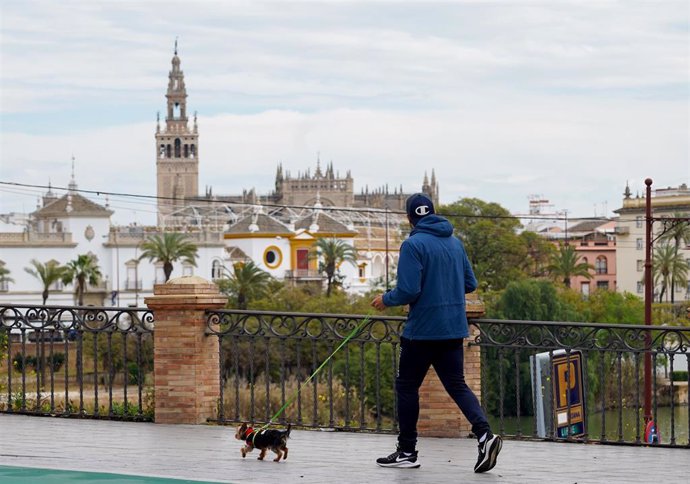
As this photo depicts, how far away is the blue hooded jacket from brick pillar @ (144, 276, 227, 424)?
3.27 metres

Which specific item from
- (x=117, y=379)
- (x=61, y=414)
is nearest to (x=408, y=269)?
(x=61, y=414)

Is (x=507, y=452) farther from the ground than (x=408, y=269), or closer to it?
closer to it

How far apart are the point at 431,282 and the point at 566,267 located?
8926cm

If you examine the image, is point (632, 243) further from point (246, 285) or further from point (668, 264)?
point (246, 285)

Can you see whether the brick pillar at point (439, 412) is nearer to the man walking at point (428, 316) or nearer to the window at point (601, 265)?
the man walking at point (428, 316)

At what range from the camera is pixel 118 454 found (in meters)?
10.1

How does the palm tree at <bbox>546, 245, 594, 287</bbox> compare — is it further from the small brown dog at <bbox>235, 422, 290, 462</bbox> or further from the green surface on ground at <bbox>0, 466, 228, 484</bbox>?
the green surface on ground at <bbox>0, 466, 228, 484</bbox>

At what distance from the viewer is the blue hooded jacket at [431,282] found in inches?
365

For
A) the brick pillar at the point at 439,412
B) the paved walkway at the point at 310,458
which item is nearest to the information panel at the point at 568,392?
the brick pillar at the point at 439,412

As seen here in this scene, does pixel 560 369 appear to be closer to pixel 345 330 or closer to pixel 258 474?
pixel 345 330

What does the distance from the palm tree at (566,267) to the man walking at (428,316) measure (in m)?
86.8

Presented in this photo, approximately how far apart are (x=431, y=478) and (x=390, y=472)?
35cm

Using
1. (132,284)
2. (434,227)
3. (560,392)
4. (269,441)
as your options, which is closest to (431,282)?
(434,227)

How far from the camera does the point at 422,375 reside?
952 centimetres
